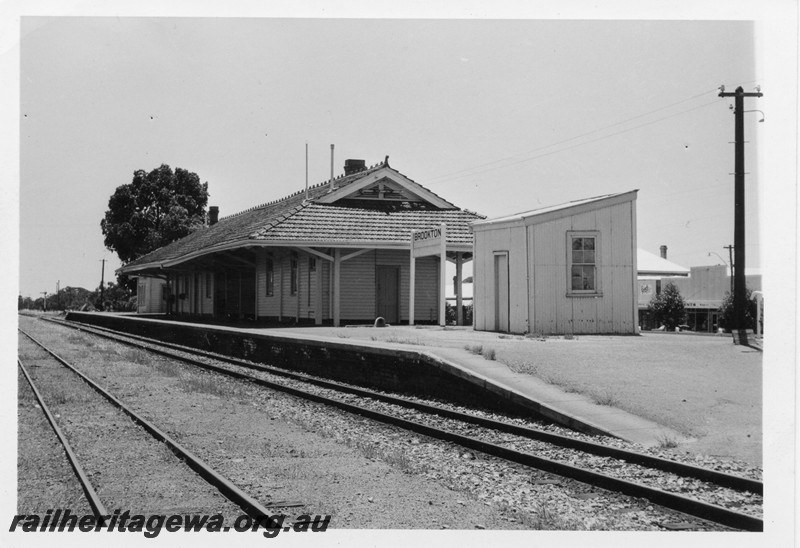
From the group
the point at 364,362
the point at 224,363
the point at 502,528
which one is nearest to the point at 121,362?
the point at 224,363

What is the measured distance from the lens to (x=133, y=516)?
17.8 ft

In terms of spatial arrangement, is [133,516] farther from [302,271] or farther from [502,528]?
[302,271]

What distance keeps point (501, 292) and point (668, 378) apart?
264 inches

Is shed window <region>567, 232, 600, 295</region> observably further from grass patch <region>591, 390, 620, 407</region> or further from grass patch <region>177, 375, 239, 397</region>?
grass patch <region>177, 375, 239, 397</region>

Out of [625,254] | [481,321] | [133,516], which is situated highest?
[625,254]

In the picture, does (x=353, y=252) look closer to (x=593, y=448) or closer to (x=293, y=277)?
(x=293, y=277)

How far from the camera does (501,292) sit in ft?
54.7

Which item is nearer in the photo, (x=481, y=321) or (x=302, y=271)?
(x=481, y=321)

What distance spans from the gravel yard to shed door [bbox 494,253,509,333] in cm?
192

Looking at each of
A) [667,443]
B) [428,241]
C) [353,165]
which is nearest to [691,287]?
[353,165]

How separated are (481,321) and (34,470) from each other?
11.9 meters

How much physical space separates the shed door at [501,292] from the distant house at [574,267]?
0.30ft

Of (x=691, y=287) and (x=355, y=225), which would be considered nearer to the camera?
(x=355, y=225)

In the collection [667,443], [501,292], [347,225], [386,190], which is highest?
[386,190]
